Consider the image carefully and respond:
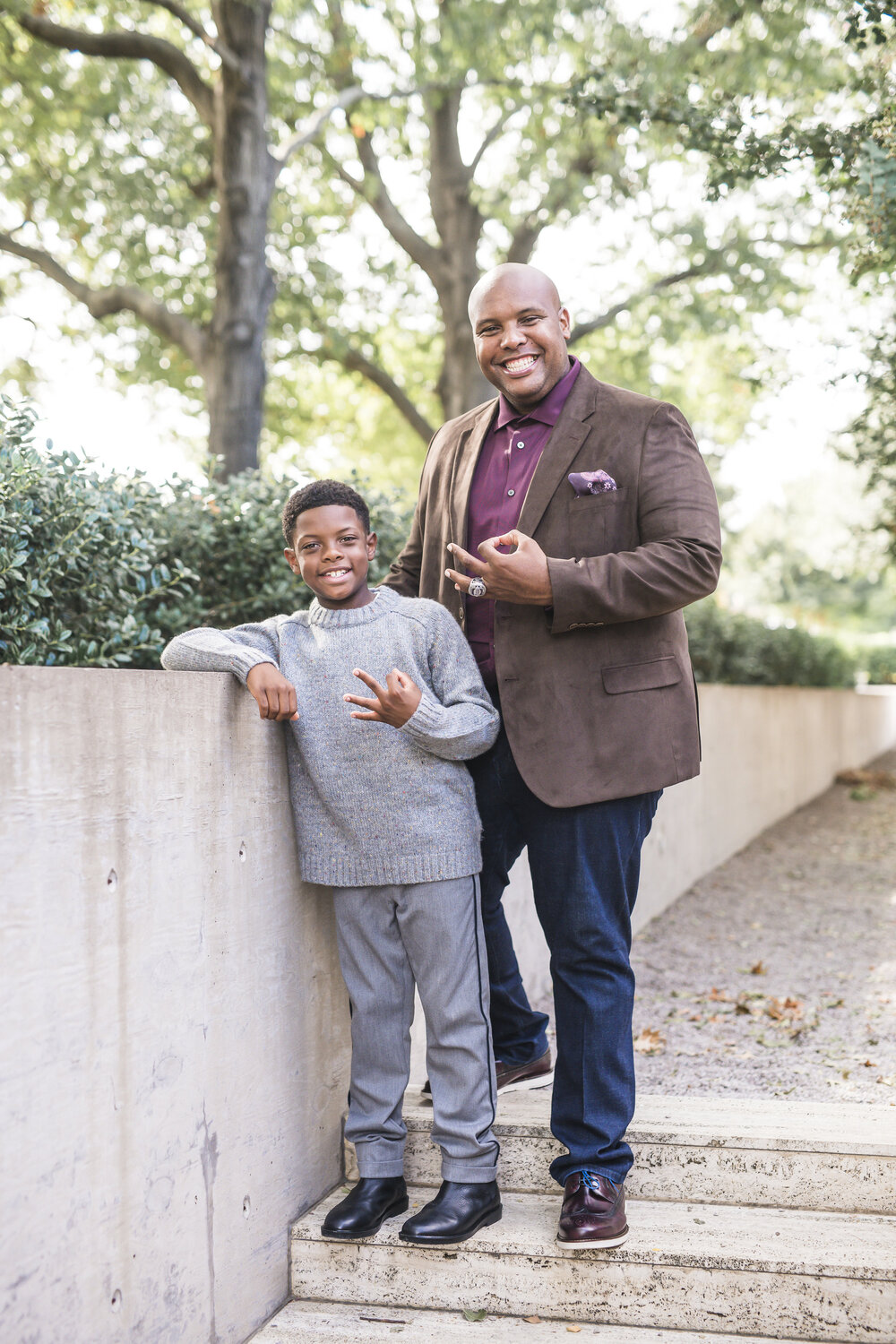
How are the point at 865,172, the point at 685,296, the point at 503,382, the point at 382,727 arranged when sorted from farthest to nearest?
1. the point at 685,296
2. the point at 865,172
3. the point at 503,382
4. the point at 382,727

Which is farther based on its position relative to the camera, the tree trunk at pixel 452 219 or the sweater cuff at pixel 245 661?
the tree trunk at pixel 452 219

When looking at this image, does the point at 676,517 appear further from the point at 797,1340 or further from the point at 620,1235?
the point at 797,1340

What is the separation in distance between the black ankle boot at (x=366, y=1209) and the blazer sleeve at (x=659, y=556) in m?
1.47

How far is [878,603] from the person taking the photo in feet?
164

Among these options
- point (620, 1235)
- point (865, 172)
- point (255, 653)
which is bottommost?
point (620, 1235)

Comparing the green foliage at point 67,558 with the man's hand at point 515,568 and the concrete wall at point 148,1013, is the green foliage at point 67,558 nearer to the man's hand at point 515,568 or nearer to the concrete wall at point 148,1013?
the concrete wall at point 148,1013

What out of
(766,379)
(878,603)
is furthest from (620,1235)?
(878,603)

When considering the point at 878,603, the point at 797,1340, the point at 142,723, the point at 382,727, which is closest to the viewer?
the point at 142,723

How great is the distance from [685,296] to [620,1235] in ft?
40.0

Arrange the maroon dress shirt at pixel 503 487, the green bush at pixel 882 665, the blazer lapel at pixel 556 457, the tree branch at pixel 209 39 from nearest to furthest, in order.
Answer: the blazer lapel at pixel 556 457, the maroon dress shirt at pixel 503 487, the tree branch at pixel 209 39, the green bush at pixel 882 665

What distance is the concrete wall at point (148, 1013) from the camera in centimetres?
198

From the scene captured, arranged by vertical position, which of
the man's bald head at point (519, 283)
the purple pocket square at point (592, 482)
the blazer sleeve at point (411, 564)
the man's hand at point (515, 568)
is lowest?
the man's hand at point (515, 568)

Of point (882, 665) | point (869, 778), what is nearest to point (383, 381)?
point (869, 778)

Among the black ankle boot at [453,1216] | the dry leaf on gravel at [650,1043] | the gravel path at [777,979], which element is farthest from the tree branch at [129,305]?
Result: the black ankle boot at [453,1216]
